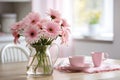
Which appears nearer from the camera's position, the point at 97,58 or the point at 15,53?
the point at 97,58

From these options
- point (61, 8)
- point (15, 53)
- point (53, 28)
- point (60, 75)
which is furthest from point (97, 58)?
point (61, 8)

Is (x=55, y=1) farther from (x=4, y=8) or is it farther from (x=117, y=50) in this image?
(x=117, y=50)

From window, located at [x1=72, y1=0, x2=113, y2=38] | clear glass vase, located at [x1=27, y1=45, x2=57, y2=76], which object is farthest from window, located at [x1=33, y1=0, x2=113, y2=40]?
clear glass vase, located at [x1=27, y1=45, x2=57, y2=76]

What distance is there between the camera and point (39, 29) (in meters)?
1.81

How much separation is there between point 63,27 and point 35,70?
31cm

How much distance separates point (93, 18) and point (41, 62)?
7.69 feet

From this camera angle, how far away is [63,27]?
193 cm

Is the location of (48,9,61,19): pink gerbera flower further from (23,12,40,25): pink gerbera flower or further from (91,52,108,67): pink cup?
(91,52,108,67): pink cup

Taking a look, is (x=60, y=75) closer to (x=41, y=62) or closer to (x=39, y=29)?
(x=41, y=62)

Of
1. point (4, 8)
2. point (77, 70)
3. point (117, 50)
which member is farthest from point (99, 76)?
point (4, 8)

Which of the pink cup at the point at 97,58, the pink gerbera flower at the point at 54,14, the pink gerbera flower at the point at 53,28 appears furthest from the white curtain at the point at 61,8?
the pink gerbera flower at the point at 53,28

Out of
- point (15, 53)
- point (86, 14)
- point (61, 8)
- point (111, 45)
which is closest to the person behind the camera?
point (15, 53)

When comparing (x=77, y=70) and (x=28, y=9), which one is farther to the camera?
(x=28, y=9)

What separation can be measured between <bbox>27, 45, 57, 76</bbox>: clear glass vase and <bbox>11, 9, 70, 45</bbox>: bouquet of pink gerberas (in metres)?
0.04
